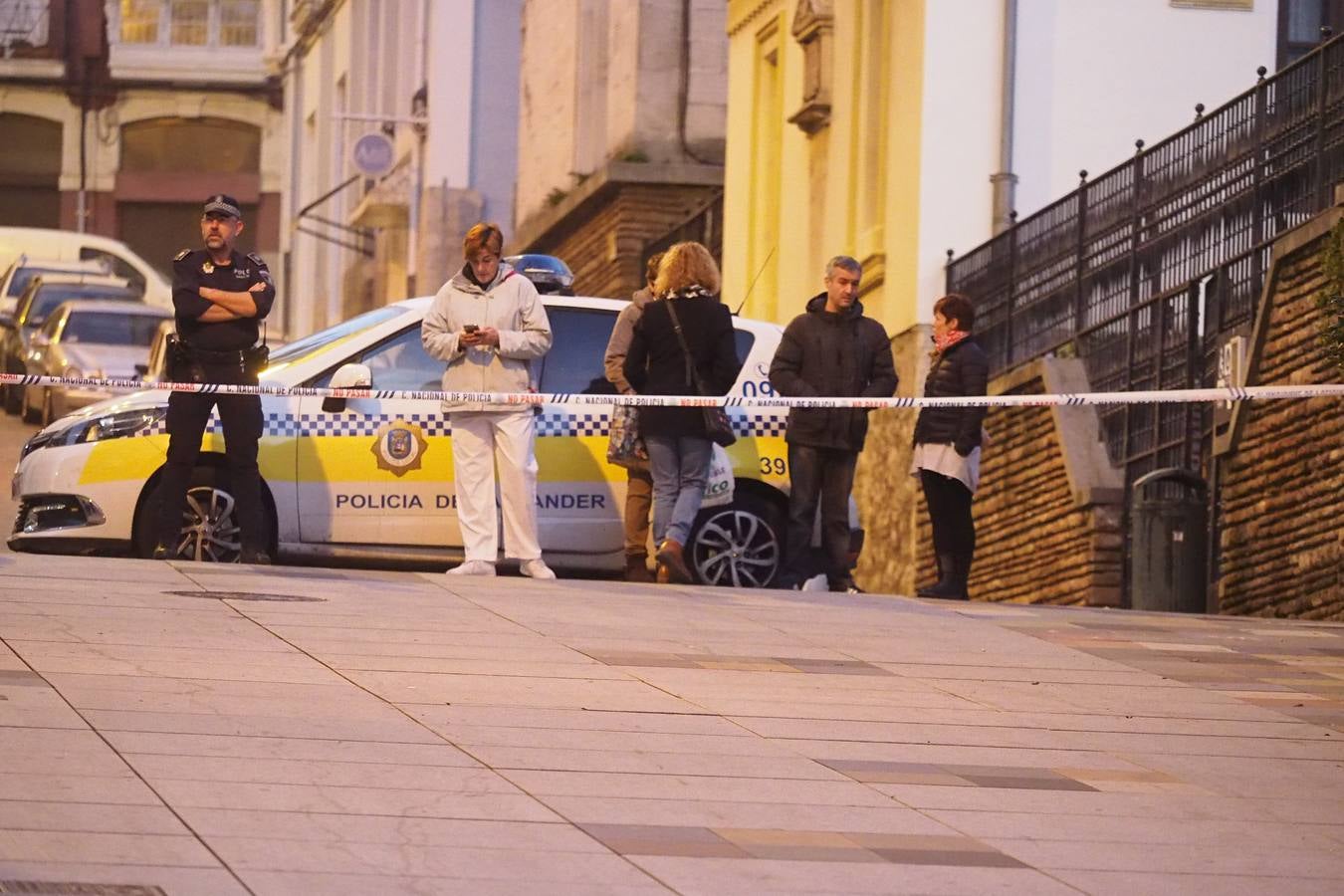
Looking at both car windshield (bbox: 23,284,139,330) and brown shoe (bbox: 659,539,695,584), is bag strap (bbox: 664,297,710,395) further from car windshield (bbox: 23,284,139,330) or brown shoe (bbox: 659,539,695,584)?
car windshield (bbox: 23,284,139,330)

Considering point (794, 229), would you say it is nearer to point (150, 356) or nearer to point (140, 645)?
point (150, 356)

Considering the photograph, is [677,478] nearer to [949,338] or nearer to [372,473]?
[372,473]

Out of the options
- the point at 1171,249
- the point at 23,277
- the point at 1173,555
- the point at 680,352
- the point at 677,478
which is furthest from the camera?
the point at 23,277

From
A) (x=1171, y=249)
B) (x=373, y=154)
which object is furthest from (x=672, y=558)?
(x=373, y=154)

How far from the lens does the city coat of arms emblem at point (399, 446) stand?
562 inches

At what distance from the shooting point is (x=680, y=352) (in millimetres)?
14281

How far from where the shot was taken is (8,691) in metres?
8.47

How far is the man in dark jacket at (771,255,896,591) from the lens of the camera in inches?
568

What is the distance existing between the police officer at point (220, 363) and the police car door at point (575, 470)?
5.10 ft

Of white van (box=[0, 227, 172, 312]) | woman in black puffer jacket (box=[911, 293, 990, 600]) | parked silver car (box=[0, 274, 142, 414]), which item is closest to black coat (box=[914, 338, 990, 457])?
woman in black puffer jacket (box=[911, 293, 990, 600])

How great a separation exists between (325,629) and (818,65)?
56.6 ft

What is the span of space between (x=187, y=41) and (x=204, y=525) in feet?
189

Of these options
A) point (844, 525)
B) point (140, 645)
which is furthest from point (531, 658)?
point (844, 525)

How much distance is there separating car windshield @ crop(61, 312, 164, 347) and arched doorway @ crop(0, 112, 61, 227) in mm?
34458
